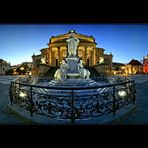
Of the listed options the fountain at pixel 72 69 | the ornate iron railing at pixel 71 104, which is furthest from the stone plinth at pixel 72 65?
the ornate iron railing at pixel 71 104

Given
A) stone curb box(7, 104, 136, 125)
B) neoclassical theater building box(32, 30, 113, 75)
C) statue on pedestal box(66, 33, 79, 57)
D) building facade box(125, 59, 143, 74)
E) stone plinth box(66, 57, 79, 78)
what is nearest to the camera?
stone curb box(7, 104, 136, 125)

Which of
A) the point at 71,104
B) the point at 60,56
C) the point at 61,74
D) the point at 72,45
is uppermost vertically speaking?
the point at 72,45

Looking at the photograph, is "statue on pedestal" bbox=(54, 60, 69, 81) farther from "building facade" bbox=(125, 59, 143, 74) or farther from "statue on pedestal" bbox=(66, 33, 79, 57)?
"building facade" bbox=(125, 59, 143, 74)

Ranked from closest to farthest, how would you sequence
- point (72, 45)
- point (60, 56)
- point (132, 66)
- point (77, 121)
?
point (77, 121) → point (132, 66) → point (72, 45) → point (60, 56)

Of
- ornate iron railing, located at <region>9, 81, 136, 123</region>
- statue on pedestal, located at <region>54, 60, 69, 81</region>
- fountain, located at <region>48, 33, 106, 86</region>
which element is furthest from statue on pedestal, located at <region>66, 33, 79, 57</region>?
ornate iron railing, located at <region>9, 81, 136, 123</region>

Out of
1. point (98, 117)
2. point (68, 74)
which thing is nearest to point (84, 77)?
point (68, 74)

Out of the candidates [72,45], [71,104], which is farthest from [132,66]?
[71,104]

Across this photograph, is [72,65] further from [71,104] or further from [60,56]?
[71,104]

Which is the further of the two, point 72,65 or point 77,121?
point 72,65

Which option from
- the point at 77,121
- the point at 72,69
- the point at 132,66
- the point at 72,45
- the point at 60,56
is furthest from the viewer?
the point at 60,56

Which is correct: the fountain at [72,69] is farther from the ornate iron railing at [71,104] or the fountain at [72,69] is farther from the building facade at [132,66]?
the ornate iron railing at [71,104]

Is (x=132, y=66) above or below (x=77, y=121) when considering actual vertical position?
above

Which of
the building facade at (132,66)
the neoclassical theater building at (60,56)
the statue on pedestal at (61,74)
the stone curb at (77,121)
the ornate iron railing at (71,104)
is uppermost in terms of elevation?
the neoclassical theater building at (60,56)

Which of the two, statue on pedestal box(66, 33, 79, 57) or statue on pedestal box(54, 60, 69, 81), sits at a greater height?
statue on pedestal box(66, 33, 79, 57)
